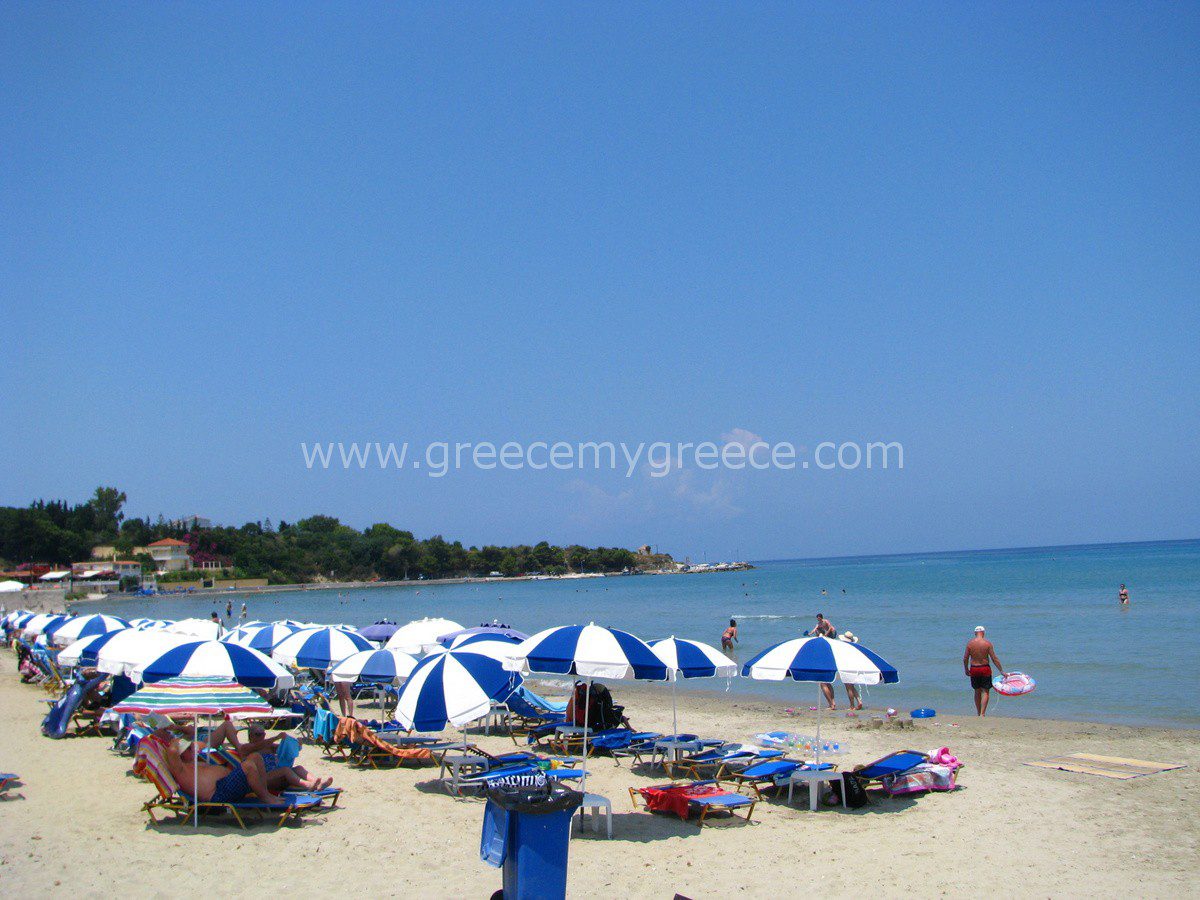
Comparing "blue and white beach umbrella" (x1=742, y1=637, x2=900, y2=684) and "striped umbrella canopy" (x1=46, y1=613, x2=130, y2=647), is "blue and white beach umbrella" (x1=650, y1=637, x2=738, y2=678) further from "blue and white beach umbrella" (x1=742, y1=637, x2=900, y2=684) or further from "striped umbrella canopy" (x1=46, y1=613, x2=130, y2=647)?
"striped umbrella canopy" (x1=46, y1=613, x2=130, y2=647)

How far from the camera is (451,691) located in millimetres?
9523

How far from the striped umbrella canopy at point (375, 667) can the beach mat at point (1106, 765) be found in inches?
318

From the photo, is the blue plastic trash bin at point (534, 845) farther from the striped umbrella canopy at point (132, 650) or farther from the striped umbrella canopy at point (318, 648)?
the striped umbrella canopy at point (318, 648)

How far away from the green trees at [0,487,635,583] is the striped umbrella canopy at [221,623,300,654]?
100m

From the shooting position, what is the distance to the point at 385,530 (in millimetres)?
158500

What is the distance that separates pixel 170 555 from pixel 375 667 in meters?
123

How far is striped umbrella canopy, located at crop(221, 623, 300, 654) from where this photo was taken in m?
17.8

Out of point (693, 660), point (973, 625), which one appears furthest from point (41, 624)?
point (973, 625)

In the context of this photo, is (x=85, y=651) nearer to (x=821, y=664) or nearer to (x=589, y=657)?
(x=589, y=657)

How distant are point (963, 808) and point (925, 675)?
14800 millimetres

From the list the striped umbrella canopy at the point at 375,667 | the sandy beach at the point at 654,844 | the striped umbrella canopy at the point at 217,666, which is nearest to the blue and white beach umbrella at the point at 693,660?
the sandy beach at the point at 654,844

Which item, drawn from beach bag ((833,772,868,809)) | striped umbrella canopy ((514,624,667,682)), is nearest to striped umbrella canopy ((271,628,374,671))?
striped umbrella canopy ((514,624,667,682))

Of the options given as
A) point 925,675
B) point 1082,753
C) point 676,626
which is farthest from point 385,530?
point 1082,753

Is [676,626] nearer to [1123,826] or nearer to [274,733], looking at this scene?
[274,733]
